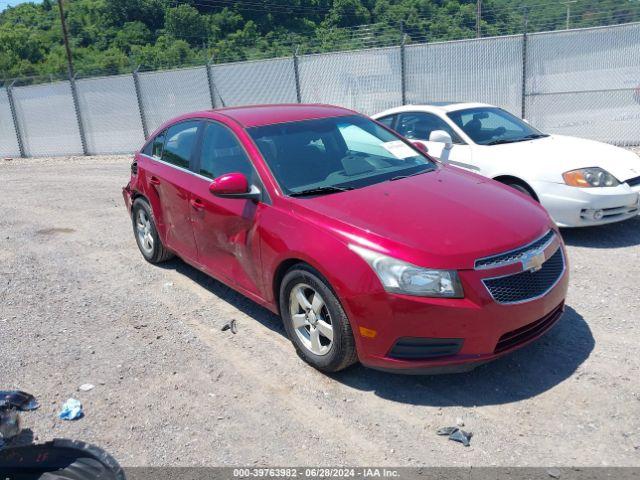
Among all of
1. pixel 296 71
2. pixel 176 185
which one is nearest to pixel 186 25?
pixel 296 71

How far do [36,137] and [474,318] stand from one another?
20.7 meters

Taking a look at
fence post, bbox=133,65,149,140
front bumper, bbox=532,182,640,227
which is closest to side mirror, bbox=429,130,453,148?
front bumper, bbox=532,182,640,227

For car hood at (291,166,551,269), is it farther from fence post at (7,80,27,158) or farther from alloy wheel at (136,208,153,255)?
fence post at (7,80,27,158)

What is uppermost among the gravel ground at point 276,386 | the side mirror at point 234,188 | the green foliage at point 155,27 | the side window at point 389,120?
the green foliage at point 155,27

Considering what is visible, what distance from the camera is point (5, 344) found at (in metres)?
4.67

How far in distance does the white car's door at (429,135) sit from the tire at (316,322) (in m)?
3.46

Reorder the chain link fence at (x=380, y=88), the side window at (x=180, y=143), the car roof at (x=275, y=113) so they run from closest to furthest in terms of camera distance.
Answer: the car roof at (x=275, y=113) → the side window at (x=180, y=143) → the chain link fence at (x=380, y=88)

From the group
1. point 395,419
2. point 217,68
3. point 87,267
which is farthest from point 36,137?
point 395,419

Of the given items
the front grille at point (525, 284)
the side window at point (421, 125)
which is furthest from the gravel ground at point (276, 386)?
the side window at point (421, 125)

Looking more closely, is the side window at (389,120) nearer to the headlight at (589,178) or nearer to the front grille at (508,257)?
the headlight at (589,178)

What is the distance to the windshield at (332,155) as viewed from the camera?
426 cm

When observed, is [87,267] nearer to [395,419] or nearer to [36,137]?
[395,419]

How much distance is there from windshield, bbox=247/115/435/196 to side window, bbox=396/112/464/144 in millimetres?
2128

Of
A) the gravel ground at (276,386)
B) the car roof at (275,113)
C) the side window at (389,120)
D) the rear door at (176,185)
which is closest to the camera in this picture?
the gravel ground at (276,386)
